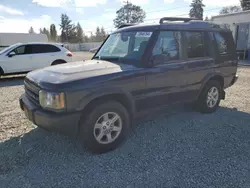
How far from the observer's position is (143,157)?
3.38 m

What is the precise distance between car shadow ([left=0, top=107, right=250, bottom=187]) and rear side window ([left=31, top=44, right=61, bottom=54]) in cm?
752

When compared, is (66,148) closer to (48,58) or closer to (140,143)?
(140,143)

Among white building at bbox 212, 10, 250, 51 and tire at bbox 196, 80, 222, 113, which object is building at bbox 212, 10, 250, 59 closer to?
white building at bbox 212, 10, 250, 51

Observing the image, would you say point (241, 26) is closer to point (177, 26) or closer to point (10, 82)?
point (177, 26)

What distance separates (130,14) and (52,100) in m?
77.7

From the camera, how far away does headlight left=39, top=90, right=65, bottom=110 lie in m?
3.01

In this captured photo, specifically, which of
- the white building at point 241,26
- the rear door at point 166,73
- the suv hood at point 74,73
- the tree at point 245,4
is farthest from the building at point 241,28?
the tree at point 245,4

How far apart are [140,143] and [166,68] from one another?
1.36 m

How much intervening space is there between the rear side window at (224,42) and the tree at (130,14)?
7340 cm

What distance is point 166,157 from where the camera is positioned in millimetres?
3379

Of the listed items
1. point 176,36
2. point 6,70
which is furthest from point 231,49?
point 6,70

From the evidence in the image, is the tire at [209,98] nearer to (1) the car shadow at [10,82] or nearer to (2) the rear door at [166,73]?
(2) the rear door at [166,73]

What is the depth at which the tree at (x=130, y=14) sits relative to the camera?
249 feet

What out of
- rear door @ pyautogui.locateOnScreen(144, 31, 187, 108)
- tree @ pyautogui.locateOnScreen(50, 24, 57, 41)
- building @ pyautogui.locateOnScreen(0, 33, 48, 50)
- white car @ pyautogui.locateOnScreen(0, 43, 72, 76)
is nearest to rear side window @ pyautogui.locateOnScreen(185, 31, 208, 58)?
rear door @ pyautogui.locateOnScreen(144, 31, 187, 108)
